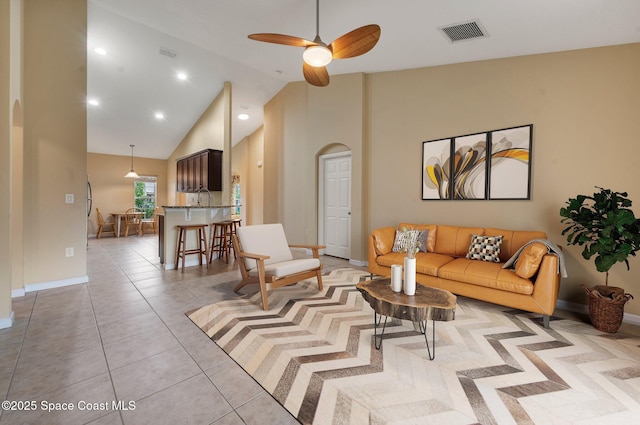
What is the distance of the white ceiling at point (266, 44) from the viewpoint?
2.71 meters

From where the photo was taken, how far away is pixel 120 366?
1.92 metres

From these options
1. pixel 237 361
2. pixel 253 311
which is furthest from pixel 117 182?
pixel 237 361

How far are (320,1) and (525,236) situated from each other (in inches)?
139

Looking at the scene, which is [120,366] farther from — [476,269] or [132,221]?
[132,221]

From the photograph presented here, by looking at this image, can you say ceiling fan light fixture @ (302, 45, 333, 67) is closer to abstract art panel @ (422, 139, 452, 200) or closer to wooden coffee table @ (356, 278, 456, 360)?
wooden coffee table @ (356, 278, 456, 360)

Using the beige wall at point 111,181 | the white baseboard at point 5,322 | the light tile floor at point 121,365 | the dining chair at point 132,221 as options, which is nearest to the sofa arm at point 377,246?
the light tile floor at point 121,365

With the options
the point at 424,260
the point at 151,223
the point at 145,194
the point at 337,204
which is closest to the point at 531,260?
the point at 424,260

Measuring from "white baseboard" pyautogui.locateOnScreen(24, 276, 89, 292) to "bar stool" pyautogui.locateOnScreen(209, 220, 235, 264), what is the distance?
1810mm

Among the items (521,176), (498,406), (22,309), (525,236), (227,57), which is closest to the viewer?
(498,406)

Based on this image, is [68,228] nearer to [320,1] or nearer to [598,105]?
[320,1]

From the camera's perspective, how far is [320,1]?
9.87ft

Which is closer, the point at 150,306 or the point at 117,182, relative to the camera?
the point at 150,306

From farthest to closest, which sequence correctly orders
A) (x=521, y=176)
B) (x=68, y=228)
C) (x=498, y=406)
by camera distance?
1. (x=68, y=228)
2. (x=521, y=176)
3. (x=498, y=406)

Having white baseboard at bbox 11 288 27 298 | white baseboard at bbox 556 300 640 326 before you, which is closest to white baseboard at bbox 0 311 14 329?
white baseboard at bbox 11 288 27 298
